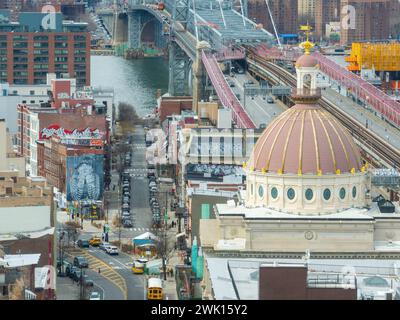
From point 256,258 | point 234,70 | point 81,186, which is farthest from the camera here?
point 234,70

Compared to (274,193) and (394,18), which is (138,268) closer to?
(274,193)

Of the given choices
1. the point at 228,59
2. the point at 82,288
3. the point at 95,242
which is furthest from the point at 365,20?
the point at 82,288

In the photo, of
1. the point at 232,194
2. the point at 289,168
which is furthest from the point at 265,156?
the point at 232,194

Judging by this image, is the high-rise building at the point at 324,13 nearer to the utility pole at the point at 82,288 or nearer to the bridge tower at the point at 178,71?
the bridge tower at the point at 178,71

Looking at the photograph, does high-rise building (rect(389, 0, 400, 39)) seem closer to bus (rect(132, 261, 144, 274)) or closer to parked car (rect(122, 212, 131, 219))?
A: parked car (rect(122, 212, 131, 219))

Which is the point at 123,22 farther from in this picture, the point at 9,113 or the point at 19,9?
the point at 9,113

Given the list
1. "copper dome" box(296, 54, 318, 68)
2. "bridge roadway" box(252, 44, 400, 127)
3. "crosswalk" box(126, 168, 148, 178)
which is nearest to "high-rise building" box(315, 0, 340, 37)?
"bridge roadway" box(252, 44, 400, 127)

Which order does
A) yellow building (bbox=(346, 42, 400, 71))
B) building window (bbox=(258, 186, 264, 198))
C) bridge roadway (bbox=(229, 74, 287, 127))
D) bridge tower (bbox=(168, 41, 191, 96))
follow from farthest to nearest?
1. yellow building (bbox=(346, 42, 400, 71))
2. bridge tower (bbox=(168, 41, 191, 96))
3. bridge roadway (bbox=(229, 74, 287, 127))
4. building window (bbox=(258, 186, 264, 198))
